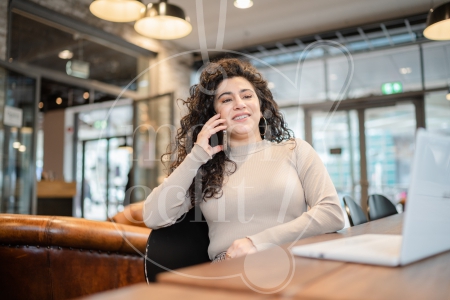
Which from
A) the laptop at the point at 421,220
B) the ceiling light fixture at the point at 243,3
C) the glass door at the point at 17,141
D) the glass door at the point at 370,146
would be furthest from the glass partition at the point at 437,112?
the laptop at the point at 421,220

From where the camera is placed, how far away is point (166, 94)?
649 centimetres

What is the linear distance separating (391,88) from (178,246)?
592 centimetres

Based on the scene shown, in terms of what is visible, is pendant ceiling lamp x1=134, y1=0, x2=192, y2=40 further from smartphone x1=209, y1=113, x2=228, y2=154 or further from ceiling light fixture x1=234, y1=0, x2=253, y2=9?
smartphone x1=209, y1=113, x2=228, y2=154

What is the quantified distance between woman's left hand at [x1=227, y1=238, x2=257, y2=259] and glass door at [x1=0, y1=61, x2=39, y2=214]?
3.58 meters

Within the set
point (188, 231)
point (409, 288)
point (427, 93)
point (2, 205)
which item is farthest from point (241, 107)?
point (427, 93)

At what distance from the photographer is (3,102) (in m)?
4.20

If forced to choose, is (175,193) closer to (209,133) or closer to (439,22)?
(209,133)

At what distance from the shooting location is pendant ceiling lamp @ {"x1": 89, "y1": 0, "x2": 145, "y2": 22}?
11.2 feet

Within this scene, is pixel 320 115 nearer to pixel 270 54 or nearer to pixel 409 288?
pixel 270 54

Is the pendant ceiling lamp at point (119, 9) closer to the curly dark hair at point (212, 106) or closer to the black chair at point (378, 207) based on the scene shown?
the curly dark hair at point (212, 106)

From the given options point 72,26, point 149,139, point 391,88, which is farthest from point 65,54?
point 391,88

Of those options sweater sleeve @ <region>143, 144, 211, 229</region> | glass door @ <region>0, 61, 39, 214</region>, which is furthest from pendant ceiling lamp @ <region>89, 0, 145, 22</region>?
sweater sleeve @ <region>143, 144, 211, 229</region>

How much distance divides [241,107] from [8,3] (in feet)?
12.7

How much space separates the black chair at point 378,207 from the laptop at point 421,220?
1824 mm
